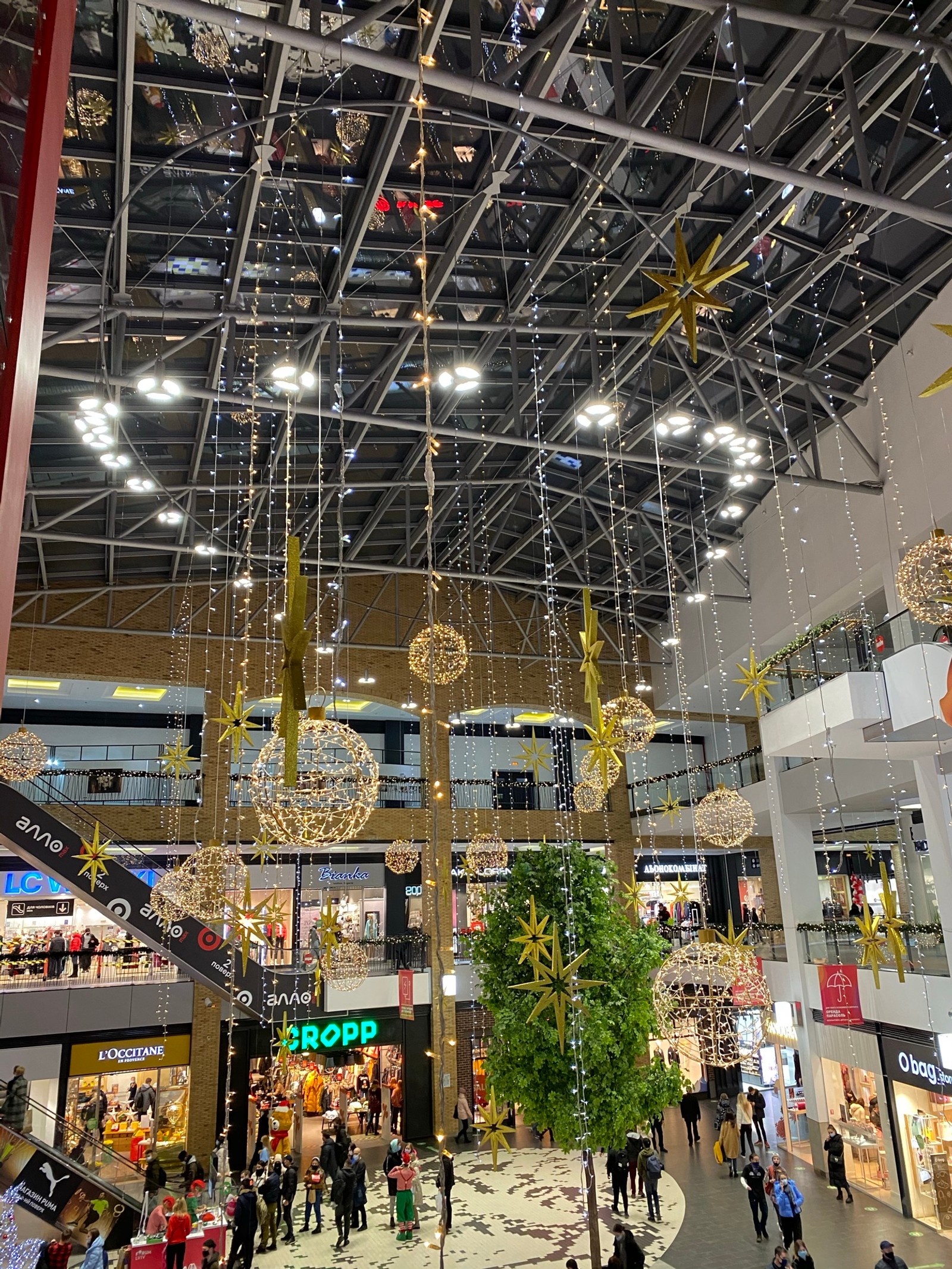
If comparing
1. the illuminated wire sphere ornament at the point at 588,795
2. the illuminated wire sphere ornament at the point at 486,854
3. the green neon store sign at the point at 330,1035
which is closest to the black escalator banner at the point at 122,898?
the green neon store sign at the point at 330,1035

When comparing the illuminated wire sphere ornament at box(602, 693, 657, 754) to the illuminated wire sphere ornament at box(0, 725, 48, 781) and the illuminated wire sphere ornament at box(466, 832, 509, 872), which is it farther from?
the illuminated wire sphere ornament at box(0, 725, 48, 781)

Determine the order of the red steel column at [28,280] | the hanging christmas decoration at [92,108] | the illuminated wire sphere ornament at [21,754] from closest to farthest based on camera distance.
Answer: the red steel column at [28,280], the hanging christmas decoration at [92,108], the illuminated wire sphere ornament at [21,754]

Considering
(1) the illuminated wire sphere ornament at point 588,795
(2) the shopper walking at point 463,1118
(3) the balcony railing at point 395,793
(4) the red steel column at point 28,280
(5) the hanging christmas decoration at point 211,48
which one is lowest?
(2) the shopper walking at point 463,1118

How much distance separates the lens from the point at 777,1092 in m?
16.6

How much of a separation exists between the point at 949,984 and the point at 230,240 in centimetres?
1200

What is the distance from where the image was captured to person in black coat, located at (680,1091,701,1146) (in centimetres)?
1575

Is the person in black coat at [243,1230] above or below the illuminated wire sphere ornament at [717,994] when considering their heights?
below

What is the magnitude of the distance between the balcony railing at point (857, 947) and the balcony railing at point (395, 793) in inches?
324

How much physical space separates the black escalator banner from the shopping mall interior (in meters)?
0.07

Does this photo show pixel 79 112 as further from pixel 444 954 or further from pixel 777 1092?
pixel 777 1092

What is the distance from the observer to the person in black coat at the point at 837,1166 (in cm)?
1255

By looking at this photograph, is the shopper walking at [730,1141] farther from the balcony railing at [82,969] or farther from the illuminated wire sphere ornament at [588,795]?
the balcony railing at [82,969]

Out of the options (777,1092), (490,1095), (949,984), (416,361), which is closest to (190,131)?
(416,361)

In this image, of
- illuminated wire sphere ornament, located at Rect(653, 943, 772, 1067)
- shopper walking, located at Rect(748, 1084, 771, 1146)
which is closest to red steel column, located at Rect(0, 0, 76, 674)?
illuminated wire sphere ornament, located at Rect(653, 943, 772, 1067)
